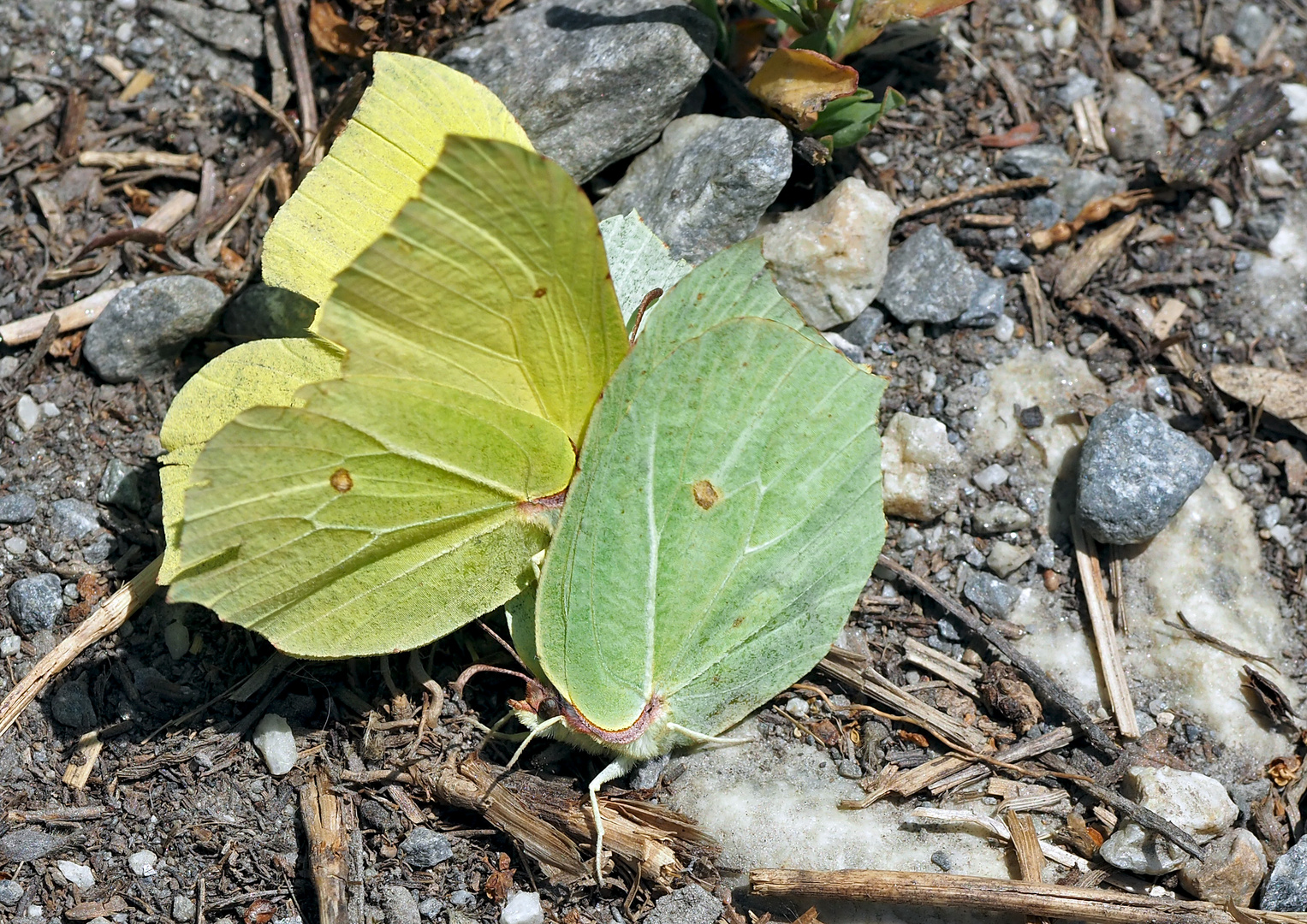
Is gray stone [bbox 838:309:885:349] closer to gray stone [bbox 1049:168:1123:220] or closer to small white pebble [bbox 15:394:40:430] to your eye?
gray stone [bbox 1049:168:1123:220]

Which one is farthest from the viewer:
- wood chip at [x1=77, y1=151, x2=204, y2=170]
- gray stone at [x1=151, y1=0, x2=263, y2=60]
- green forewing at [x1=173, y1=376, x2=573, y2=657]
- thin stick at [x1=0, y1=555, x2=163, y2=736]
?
gray stone at [x1=151, y1=0, x2=263, y2=60]

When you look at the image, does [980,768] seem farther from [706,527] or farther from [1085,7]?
[1085,7]

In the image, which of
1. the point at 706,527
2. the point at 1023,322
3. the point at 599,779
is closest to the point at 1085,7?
the point at 1023,322

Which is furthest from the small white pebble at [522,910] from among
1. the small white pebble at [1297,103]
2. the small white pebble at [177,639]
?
the small white pebble at [1297,103]

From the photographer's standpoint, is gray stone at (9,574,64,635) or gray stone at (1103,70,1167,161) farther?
gray stone at (1103,70,1167,161)

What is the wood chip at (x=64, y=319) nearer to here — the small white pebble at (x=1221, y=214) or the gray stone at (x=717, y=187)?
the gray stone at (x=717, y=187)

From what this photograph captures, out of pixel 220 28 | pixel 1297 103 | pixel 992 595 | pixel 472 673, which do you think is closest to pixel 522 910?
pixel 472 673

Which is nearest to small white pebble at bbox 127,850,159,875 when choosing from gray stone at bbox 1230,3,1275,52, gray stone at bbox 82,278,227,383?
gray stone at bbox 82,278,227,383
